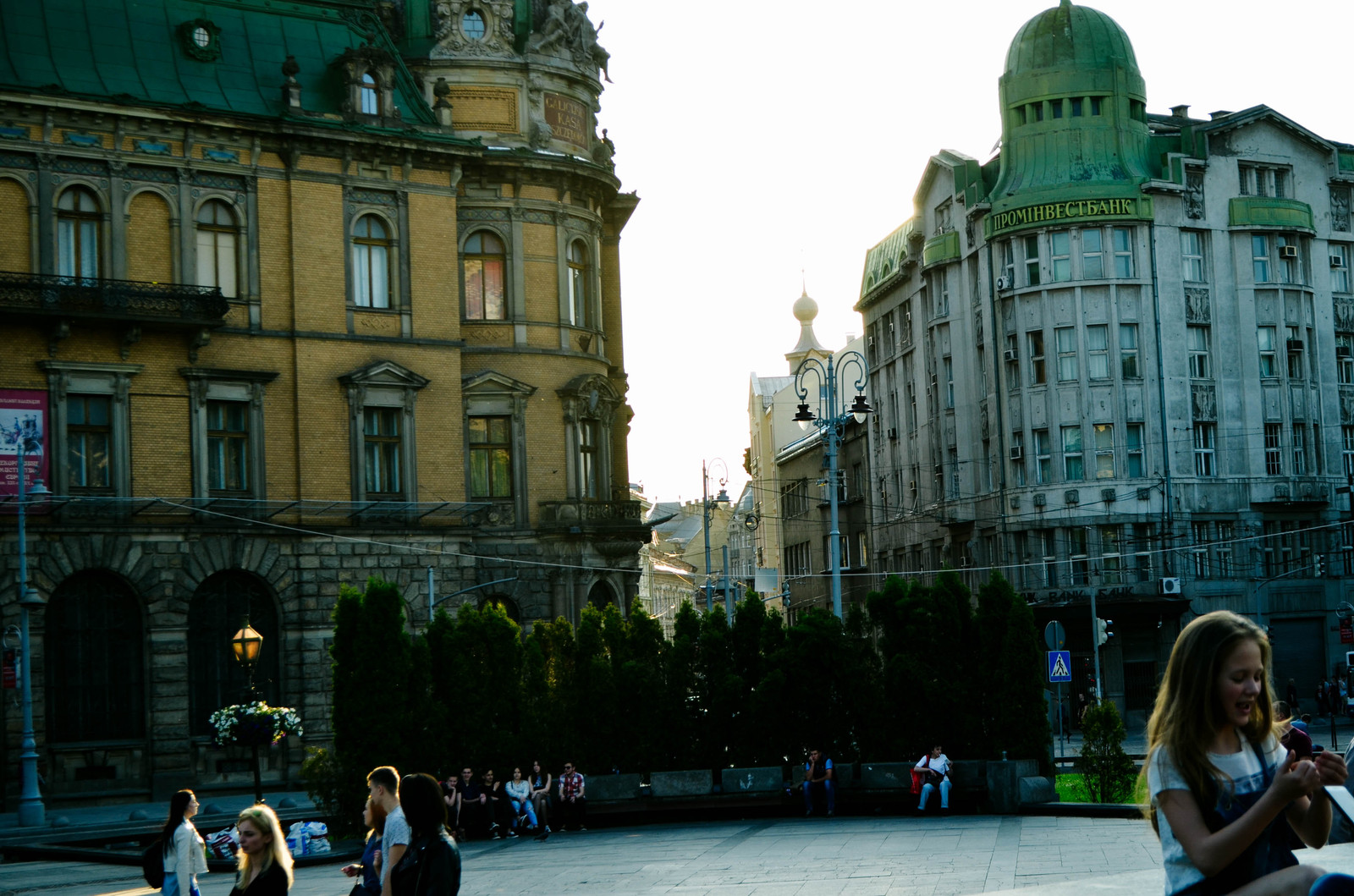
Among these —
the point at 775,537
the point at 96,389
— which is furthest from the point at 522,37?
the point at 775,537

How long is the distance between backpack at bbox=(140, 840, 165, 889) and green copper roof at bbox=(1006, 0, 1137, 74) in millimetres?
53484

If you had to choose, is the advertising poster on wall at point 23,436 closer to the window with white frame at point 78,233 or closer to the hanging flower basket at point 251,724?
the window with white frame at point 78,233

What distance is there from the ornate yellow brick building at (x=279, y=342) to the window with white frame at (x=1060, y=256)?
58.3 ft

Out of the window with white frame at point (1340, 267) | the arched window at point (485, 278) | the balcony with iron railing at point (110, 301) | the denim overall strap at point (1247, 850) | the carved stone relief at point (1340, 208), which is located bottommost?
the denim overall strap at point (1247, 850)

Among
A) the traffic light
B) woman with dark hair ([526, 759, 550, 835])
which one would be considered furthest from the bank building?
woman with dark hair ([526, 759, 550, 835])

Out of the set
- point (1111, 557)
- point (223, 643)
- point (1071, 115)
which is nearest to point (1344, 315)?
point (1071, 115)

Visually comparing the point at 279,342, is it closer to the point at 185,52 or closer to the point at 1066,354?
the point at 185,52

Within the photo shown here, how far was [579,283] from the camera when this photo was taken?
1941 inches

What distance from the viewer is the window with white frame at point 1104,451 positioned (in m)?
58.9

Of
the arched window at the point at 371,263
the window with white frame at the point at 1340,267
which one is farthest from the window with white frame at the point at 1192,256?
the arched window at the point at 371,263

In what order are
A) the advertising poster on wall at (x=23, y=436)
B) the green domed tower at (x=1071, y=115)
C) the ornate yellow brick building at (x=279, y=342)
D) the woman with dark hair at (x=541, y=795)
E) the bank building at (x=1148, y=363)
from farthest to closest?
the green domed tower at (x=1071, y=115), the bank building at (x=1148, y=363), the ornate yellow brick building at (x=279, y=342), the advertising poster on wall at (x=23, y=436), the woman with dark hair at (x=541, y=795)

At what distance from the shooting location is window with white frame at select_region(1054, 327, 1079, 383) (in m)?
59.6

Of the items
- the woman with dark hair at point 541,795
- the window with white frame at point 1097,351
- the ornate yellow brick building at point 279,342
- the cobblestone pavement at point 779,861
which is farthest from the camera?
the window with white frame at point 1097,351

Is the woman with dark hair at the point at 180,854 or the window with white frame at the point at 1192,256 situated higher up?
the window with white frame at the point at 1192,256
